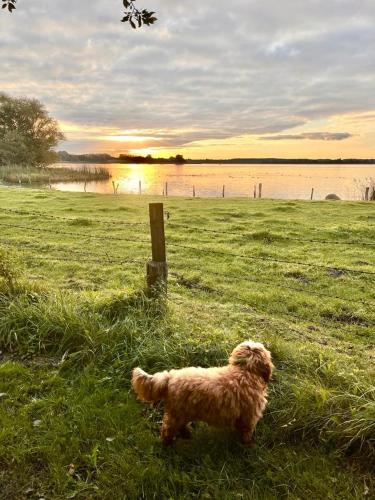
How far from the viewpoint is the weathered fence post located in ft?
17.4

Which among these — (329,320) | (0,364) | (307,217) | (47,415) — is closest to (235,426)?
(47,415)

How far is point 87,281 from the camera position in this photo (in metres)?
9.23

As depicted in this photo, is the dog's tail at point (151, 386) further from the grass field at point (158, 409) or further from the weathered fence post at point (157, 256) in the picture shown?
the weathered fence post at point (157, 256)

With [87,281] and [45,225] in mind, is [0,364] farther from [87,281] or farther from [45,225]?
[45,225]

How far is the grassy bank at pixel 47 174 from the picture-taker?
49375mm

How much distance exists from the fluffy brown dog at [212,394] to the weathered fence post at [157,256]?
2192mm

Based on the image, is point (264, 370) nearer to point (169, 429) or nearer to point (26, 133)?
point (169, 429)

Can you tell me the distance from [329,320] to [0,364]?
5901mm

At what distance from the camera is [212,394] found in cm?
310

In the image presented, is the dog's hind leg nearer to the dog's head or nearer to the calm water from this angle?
the dog's head

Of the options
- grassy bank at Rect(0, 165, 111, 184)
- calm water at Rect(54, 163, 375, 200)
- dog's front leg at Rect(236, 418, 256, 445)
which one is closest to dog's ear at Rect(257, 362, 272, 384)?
dog's front leg at Rect(236, 418, 256, 445)

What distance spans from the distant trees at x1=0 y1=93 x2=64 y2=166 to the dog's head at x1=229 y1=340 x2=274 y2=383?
6252 cm

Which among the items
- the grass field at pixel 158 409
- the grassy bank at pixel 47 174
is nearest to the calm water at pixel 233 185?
the grassy bank at pixel 47 174

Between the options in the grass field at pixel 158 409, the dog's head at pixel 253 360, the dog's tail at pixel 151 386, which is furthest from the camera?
the dog's head at pixel 253 360
